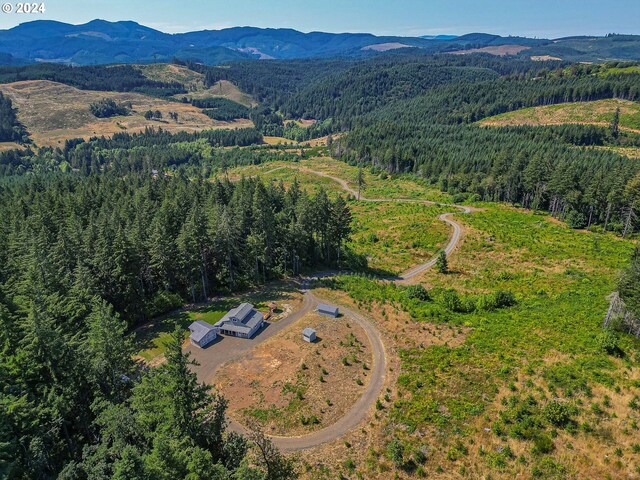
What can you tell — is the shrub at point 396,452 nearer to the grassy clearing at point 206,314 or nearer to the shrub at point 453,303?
the shrub at point 453,303

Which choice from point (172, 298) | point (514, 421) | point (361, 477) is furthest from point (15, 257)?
point (514, 421)

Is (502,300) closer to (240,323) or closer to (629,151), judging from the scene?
(240,323)

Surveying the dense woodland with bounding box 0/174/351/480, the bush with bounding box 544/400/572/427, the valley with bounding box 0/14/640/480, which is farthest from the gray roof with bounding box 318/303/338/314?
the bush with bounding box 544/400/572/427

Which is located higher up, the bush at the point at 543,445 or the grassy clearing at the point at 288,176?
the bush at the point at 543,445

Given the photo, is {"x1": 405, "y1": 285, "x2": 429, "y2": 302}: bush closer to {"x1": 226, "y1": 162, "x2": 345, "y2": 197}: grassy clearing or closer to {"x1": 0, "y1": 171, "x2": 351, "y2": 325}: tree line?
{"x1": 0, "y1": 171, "x2": 351, "y2": 325}: tree line

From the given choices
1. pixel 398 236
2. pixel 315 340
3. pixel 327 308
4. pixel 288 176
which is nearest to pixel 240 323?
pixel 315 340

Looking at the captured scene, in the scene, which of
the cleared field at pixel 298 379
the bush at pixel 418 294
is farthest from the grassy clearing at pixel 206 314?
the bush at pixel 418 294
